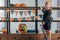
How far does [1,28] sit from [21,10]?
74 centimetres

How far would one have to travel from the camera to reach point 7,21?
19.1 feet

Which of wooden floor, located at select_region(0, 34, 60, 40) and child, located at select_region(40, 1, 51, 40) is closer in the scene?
child, located at select_region(40, 1, 51, 40)

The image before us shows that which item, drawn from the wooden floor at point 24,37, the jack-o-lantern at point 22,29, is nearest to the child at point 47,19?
the wooden floor at point 24,37

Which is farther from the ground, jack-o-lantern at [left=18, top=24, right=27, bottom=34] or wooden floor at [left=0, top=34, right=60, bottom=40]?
jack-o-lantern at [left=18, top=24, right=27, bottom=34]

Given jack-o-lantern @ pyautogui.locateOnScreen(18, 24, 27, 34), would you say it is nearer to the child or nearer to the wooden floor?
the wooden floor

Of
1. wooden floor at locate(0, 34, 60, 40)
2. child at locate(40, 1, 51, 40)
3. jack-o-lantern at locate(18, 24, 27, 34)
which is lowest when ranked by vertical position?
wooden floor at locate(0, 34, 60, 40)

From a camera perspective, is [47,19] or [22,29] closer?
[47,19]

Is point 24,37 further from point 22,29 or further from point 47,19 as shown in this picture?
point 47,19

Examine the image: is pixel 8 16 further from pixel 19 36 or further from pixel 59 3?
pixel 59 3

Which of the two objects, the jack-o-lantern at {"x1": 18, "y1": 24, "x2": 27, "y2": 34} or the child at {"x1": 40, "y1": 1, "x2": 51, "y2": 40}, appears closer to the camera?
the child at {"x1": 40, "y1": 1, "x2": 51, "y2": 40}

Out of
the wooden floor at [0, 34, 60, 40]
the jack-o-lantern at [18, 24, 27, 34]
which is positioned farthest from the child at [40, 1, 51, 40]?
the jack-o-lantern at [18, 24, 27, 34]

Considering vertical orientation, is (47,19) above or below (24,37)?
above

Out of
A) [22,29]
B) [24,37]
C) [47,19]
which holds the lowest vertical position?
[24,37]

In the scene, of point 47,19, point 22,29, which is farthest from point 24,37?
point 47,19
